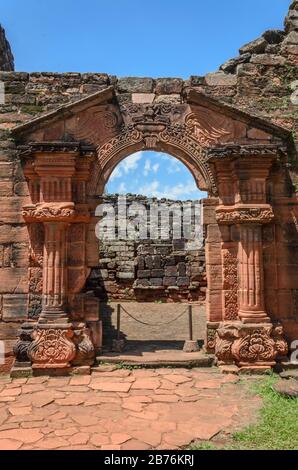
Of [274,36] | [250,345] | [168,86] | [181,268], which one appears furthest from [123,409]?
[181,268]

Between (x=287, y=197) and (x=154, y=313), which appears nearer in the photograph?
(x=287, y=197)

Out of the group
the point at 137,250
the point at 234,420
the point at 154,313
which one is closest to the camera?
the point at 234,420

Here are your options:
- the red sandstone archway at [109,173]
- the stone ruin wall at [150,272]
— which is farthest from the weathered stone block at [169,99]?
the stone ruin wall at [150,272]

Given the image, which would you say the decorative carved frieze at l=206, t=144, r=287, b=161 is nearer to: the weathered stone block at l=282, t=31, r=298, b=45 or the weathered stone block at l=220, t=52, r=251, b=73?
the weathered stone block at l=220, t=52, r=251, b=73

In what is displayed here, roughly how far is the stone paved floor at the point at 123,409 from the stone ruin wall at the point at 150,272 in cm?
905

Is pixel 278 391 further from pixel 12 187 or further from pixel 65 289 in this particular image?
pixel 12 187

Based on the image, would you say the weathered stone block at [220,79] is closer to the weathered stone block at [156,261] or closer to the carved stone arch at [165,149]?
the carved stone arch at [165,149]

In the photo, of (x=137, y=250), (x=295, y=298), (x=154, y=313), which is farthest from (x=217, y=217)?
(x=137, y=250)

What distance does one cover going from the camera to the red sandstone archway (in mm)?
6508

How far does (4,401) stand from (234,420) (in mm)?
2950

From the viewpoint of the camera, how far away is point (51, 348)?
6.31 metres

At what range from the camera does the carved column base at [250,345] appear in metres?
6.44

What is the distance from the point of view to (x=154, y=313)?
13570 millimetres

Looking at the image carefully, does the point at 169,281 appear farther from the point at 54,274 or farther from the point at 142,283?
the point at 54,274
